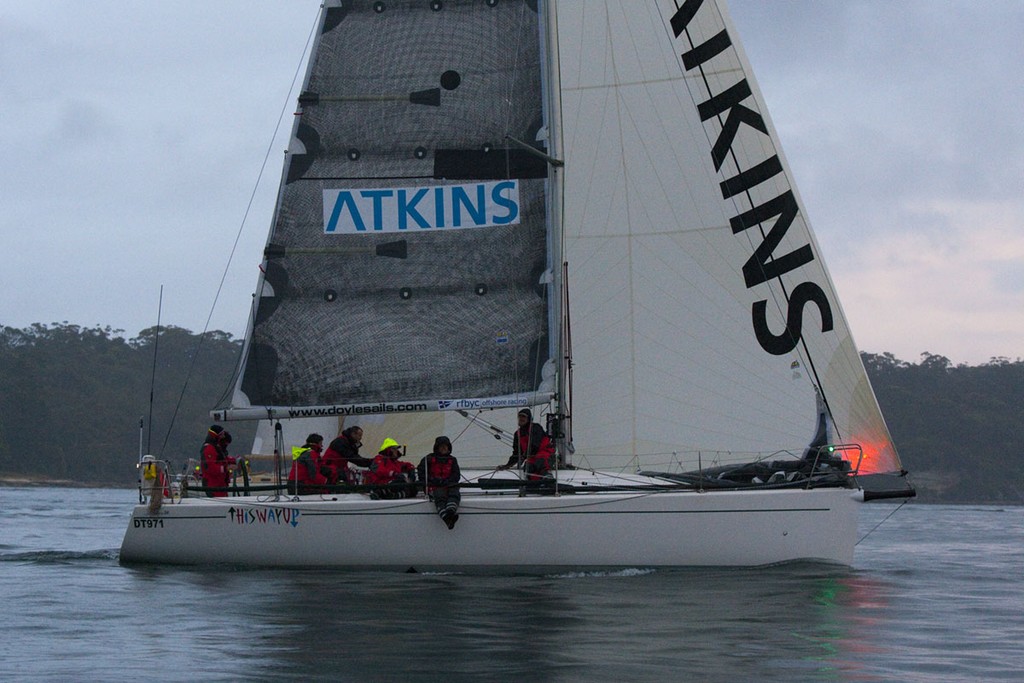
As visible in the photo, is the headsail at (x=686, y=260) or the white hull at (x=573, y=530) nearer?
the white hull at (x=573, y=530)

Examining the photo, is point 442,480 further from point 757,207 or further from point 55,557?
point 55,557

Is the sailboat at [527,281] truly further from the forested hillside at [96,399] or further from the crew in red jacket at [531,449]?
the forested hillside at [96,399]

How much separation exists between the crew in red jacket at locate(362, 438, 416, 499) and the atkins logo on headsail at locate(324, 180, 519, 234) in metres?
2.26

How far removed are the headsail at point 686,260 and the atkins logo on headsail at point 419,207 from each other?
3.96 ft

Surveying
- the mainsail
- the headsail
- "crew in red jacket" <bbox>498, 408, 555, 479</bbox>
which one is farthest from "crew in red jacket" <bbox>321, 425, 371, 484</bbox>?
the headsail

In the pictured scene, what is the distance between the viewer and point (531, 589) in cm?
1139

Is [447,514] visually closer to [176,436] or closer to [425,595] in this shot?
[425,595]

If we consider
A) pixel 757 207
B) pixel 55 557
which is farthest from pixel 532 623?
pixel 55 557

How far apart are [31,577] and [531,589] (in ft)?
15.5

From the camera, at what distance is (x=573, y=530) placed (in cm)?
1226

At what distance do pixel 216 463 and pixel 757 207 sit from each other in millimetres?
5841

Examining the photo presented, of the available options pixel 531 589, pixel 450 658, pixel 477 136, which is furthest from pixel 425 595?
pixel 477 136

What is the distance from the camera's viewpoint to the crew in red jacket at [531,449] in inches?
498

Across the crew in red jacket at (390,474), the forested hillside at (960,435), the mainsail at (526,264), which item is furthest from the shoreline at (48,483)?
the crew in red jacket at (390,474)
